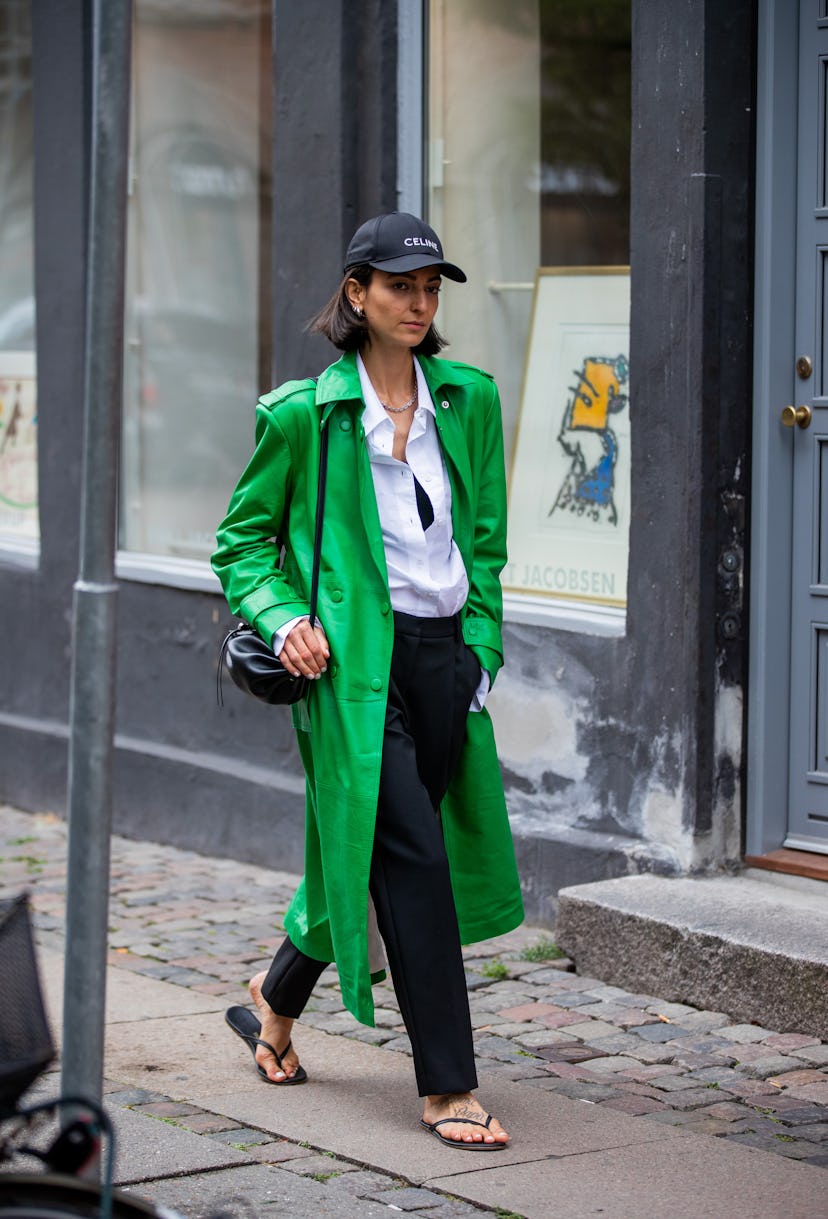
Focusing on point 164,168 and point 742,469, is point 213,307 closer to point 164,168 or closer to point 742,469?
point 164,168

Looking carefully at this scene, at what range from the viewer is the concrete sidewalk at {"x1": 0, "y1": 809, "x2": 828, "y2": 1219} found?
4129mm

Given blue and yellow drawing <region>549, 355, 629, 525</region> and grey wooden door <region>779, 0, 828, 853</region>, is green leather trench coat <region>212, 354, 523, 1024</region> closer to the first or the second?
grey wooden door <region>779, 0, 828, 853</region>

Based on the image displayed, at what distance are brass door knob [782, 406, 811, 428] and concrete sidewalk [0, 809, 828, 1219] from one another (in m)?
1.82

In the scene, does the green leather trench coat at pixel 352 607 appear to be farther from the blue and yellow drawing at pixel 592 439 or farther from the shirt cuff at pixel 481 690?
the blue and yellow drawing at pixel 592 439

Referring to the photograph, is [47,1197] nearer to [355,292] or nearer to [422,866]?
[422,866]

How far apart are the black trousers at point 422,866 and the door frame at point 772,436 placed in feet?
5.65

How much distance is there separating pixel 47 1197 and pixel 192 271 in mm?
6530

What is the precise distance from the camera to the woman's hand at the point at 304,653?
4.48 metres

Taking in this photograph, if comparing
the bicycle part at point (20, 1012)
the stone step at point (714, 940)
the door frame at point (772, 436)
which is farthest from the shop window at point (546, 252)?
the bicycle part at point (20, 1012)

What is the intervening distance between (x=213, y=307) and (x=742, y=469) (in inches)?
135

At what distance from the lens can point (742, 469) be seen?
6.05 meters

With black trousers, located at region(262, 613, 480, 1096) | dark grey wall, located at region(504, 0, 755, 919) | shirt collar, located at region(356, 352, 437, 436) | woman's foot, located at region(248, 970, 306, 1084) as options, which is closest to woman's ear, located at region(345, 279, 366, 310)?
shirt collar, located at region(356, 352, 437, 436)

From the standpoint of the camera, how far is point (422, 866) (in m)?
4.45

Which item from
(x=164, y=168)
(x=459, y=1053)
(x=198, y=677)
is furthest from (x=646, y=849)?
(x=164, y=168)
